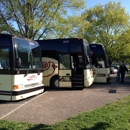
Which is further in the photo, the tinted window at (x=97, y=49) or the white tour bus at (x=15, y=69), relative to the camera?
the tinted window at (x=97, y=49)

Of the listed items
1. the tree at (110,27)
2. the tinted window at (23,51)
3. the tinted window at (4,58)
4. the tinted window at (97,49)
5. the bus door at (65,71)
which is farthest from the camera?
the tree at (110,27)

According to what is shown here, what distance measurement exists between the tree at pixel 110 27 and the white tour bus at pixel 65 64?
2199 cm

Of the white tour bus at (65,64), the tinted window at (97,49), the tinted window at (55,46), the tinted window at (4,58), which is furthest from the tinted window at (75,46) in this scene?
the tinted window at (4,58)

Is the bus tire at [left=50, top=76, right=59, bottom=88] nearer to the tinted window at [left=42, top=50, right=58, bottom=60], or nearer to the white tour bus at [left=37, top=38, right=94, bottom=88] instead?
the white tour bus at [left=37, top=38, right=94, bottom=88]

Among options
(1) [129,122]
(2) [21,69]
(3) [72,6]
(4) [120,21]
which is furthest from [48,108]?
(4) [120,21]

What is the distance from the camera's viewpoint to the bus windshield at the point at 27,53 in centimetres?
805

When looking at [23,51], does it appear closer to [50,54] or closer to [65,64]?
[65,64]

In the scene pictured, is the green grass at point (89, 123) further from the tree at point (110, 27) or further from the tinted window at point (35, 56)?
the tree at point (110, 27)

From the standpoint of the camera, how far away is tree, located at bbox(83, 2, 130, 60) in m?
33.8

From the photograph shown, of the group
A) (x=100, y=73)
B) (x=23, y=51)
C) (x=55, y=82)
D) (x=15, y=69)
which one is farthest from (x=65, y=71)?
(x=15, y=69)

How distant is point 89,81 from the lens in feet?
37.7

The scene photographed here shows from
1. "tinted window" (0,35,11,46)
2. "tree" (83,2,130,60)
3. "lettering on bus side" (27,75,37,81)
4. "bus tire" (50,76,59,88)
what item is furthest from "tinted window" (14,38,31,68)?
"tree" (83,2,130,60)

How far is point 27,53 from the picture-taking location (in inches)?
336

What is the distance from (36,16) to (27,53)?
11.2m
